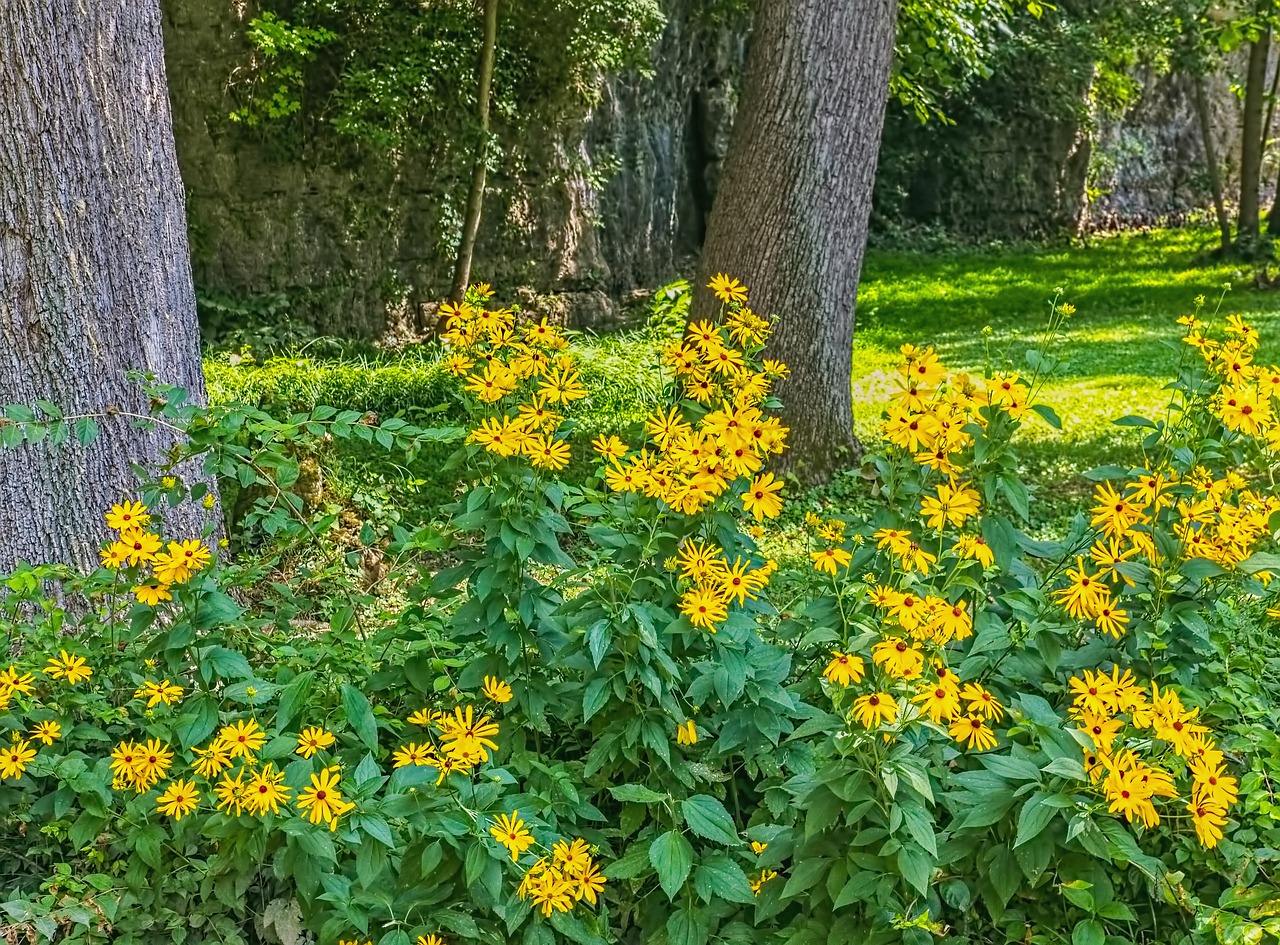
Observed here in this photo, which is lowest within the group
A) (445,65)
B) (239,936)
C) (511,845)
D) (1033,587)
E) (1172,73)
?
(239,936)

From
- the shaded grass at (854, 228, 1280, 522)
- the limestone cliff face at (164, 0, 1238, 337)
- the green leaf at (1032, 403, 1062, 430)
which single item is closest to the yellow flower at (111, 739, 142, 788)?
the green leaf at (1032, 403, 1062, 430)

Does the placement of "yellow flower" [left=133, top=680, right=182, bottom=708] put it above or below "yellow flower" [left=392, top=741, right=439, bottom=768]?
above

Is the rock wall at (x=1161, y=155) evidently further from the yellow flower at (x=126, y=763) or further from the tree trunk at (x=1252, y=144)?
the yellow flower at (x=126, y=763)

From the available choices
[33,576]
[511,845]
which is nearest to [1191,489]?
[511,845]

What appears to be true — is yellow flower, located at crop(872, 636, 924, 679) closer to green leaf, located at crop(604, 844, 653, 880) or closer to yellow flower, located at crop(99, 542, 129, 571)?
green leaf, located at crop(604, 844, 653, 880)

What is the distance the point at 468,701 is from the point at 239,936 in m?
0.64

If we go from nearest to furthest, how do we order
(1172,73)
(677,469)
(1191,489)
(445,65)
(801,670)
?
1. (677,469)
2. (1191,489)
3. (801,670)
4. (445,65)
5. (1172,73)

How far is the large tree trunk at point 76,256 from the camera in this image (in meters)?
3.48

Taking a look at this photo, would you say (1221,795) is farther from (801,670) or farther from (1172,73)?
(1172,73)

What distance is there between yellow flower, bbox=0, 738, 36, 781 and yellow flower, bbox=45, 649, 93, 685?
0.15 m

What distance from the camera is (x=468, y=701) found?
2.54 metres

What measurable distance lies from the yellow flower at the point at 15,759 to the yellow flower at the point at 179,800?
284 mm

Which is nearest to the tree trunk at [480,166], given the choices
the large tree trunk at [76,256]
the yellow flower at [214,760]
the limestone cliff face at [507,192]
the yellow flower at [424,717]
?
the limestone cliff face at [507,192]

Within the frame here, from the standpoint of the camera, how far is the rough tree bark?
9625 millimetres
